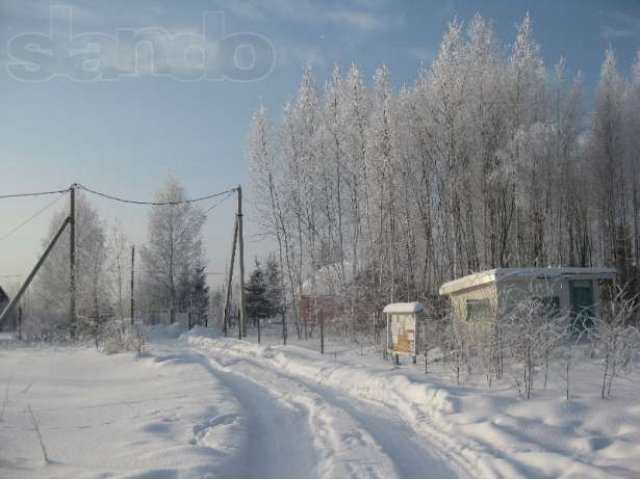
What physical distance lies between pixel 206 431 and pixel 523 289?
1009 cm

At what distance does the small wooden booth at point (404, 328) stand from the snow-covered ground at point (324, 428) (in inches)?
46.6

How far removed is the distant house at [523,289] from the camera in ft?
48.2

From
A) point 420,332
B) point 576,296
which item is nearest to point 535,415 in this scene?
point 420,332

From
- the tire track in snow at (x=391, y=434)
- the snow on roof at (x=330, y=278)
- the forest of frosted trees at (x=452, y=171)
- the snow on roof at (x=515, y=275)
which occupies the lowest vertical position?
the tire track in snow at (x=391, y=434)

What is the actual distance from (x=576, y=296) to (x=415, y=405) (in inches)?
388

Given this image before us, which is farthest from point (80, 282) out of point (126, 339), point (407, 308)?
point (407, 308)

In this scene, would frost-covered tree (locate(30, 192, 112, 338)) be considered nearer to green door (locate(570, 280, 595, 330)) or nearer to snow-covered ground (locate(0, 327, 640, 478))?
snow-covered ground (locate(0, 327, 640, 478))

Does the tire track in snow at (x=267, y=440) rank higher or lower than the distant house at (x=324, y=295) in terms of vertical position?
lower

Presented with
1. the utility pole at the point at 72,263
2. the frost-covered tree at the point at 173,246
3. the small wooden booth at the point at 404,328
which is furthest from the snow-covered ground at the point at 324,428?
the frost-covered tree at the point at 173,246

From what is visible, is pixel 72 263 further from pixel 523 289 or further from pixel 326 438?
pixel 326 438

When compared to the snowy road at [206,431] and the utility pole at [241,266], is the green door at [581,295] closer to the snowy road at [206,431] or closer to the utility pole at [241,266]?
the snowy road at [206,431]

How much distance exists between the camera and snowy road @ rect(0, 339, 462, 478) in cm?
564

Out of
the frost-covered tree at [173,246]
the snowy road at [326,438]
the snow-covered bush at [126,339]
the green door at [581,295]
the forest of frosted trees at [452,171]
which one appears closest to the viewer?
the snowy road at [326,438]

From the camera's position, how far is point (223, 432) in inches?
280
